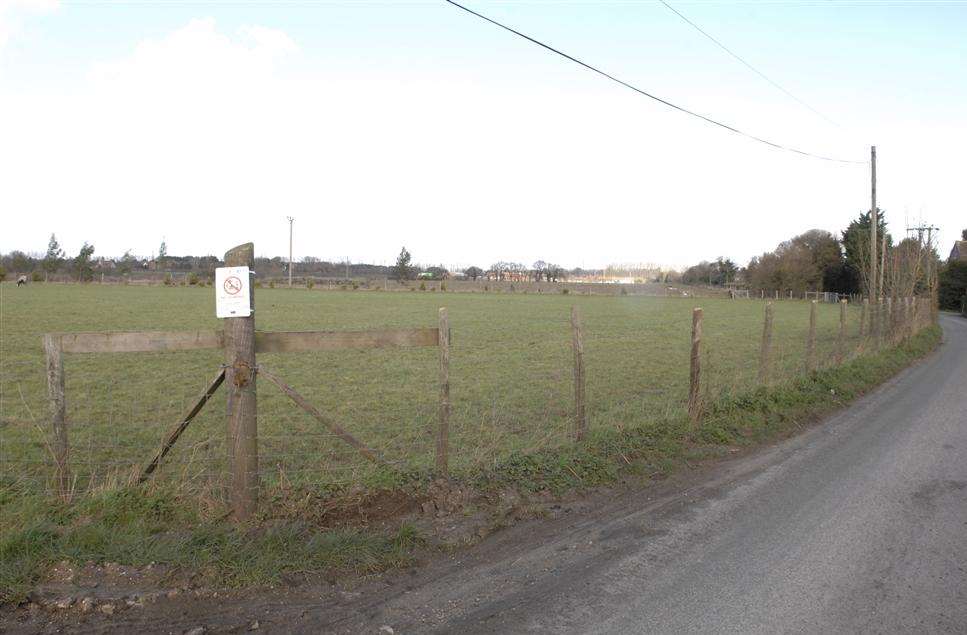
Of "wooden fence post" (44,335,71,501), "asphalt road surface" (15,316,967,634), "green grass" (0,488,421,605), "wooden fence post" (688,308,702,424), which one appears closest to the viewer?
"asphalt road surface" (15,316,967,634)

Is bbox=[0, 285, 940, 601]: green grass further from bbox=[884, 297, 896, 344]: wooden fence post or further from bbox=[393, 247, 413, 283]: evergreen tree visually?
bbox=[393, 247, 413, 283]: evergreen tree

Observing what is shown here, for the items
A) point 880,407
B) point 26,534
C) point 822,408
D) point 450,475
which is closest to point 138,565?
point 26,534

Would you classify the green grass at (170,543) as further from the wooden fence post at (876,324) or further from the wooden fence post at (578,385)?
the wooden fence post at (876,324)

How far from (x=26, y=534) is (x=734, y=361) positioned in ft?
51.0

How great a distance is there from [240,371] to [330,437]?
140 inches

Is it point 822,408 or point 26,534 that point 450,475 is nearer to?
point 26,534

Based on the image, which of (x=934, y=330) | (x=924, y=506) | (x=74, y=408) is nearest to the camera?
(x=924, y=506)

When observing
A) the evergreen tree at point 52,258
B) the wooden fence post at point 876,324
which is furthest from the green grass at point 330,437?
the evergreen tree at point 52,258

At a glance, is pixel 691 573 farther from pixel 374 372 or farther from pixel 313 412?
pixel 374 372

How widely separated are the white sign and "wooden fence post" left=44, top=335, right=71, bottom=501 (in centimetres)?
114

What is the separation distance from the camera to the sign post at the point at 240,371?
4820 mm

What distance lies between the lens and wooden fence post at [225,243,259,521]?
4.83m

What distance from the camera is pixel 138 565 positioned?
163 inches

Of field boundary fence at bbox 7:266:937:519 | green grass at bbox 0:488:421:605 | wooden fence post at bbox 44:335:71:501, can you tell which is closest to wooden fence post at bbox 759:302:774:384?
field boundary fence at bbox 7:266:937:519
